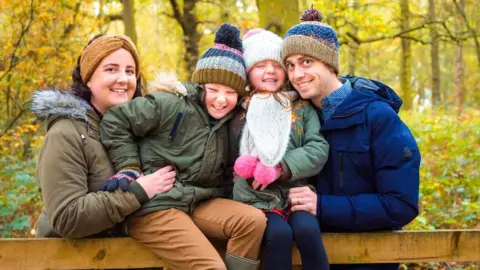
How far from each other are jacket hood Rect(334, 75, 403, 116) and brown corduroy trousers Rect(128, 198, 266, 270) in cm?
81

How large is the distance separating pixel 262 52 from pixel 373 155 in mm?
925

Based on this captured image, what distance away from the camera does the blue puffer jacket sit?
9.09ft

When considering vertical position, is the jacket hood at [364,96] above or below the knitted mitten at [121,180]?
above

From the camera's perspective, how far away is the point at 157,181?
2.71 meters

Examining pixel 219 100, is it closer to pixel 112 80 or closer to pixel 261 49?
pixel 261 49

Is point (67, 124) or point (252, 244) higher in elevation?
point (67, 124)

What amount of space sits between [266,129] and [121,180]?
2.83 ft

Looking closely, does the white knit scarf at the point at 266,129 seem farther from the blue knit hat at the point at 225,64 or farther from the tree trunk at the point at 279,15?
the tree trunk at the point at 279,15

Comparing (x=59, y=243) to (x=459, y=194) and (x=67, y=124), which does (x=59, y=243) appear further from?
(x=459, y=194)

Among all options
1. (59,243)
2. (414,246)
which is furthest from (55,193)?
(414,246)

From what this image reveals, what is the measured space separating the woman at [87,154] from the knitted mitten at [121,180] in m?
0.02

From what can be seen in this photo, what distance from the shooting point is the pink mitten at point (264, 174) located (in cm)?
269

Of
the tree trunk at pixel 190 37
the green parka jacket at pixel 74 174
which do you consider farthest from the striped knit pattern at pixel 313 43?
the tree trunk at pixel 190 37

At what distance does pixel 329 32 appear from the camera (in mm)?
2998
